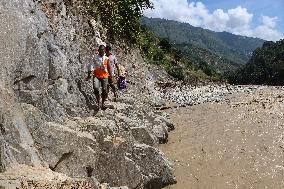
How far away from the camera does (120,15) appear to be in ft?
84.4

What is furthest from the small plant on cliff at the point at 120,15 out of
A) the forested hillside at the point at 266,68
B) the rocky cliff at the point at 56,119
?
the forested hillside at the point at 266,68

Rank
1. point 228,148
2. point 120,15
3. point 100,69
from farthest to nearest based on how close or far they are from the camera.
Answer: point 120,15 → point 228,148 → point 100,69

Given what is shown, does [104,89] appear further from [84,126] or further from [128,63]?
[128,63]

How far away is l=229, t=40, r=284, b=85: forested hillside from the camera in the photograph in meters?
101

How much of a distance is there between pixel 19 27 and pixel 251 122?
13.1 meters

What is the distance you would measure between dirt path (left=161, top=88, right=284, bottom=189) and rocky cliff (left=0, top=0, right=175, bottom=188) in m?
1.77

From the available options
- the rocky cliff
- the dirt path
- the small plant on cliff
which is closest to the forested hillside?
the small plant on cliff

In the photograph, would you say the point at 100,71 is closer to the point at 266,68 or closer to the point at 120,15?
the point at 120,15

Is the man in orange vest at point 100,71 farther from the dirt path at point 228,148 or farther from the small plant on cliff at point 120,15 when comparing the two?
the small plant on cliff at point 120,15

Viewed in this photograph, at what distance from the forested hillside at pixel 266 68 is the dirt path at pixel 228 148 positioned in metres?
72.6

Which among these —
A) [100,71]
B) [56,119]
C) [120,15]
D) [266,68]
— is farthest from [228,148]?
[266,68]

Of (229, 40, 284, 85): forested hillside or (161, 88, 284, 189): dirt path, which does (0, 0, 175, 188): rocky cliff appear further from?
(229, 40, 284, 85): forested hillside

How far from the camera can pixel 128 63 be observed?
27094mm

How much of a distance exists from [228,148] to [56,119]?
7886mm
